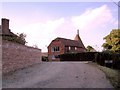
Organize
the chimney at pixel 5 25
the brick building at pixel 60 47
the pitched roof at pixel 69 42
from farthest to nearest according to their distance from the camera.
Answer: the pitched roof at pixel 69 42 < the brick building at pixel 60 47 < the chimney at pixel 5 25

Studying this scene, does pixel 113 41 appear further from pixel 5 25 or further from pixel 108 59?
pixel 5 25

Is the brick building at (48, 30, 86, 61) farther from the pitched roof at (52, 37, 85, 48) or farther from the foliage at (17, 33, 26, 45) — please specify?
the foliage at (17, 33, 26, 45)

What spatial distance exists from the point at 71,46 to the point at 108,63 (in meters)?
38.2

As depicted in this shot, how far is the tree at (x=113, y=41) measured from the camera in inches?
1900

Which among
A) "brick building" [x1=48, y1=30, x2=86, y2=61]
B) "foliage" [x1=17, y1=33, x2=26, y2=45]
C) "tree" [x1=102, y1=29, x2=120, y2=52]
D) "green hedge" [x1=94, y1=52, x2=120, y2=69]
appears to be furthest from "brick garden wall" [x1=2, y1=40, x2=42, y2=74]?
"brick building" [x1=48, y1=30, x2=86, y2=61]

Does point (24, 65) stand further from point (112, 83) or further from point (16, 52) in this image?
point (112, 83)

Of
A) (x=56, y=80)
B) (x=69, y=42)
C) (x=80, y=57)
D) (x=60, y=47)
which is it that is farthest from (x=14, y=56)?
(x=69, y=42)

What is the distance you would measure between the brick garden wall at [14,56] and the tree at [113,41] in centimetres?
2952

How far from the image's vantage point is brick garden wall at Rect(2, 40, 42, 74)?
50.6ft

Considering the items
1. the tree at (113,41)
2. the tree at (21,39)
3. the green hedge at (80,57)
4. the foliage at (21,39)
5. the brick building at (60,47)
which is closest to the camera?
the tree at (21,39)

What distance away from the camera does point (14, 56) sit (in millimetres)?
17375

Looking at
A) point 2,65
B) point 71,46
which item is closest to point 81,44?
point 71,46

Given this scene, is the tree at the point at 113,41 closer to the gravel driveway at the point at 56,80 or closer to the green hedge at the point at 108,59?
the green hedge at the point at 108,59

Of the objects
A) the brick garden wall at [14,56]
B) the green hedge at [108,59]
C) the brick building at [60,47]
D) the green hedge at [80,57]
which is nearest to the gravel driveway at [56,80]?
the brick garden wall at [14,56]
